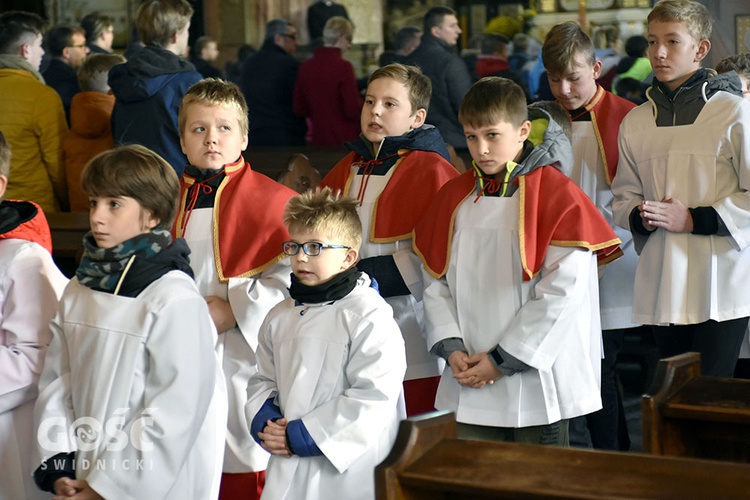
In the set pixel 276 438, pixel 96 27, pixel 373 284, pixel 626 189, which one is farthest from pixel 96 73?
pixel 276 438

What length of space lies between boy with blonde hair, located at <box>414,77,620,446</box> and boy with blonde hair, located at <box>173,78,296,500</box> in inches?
20.8

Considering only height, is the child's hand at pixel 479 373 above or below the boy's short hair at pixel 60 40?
below

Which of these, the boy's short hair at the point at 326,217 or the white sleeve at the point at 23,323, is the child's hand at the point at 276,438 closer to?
the boy's short hair at the point at 326,217

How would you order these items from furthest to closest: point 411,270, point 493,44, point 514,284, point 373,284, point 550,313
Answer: point 493,44 → point 411,270 → point 514,284 → point 550,313 → point 373,284

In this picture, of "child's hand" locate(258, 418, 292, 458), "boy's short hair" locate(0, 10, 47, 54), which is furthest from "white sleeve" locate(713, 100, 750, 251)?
"boy's short hair" locate(0, 10, 47, 54)

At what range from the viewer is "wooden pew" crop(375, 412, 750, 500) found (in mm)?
1915

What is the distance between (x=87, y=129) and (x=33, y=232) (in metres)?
2.84

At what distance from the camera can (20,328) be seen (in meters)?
2.90

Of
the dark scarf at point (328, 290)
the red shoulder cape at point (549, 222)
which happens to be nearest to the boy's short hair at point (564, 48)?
the red shoulder cape at point (549, 222)

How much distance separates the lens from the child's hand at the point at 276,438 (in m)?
2.78

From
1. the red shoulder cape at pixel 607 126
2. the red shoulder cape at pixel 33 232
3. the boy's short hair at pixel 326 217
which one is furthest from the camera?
the red shoulder cape at pixel 607 126

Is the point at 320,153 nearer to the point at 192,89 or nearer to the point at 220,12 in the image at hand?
the point at 192,89

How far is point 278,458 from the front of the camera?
2.83m

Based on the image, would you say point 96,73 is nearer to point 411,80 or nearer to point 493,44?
point 411,80
